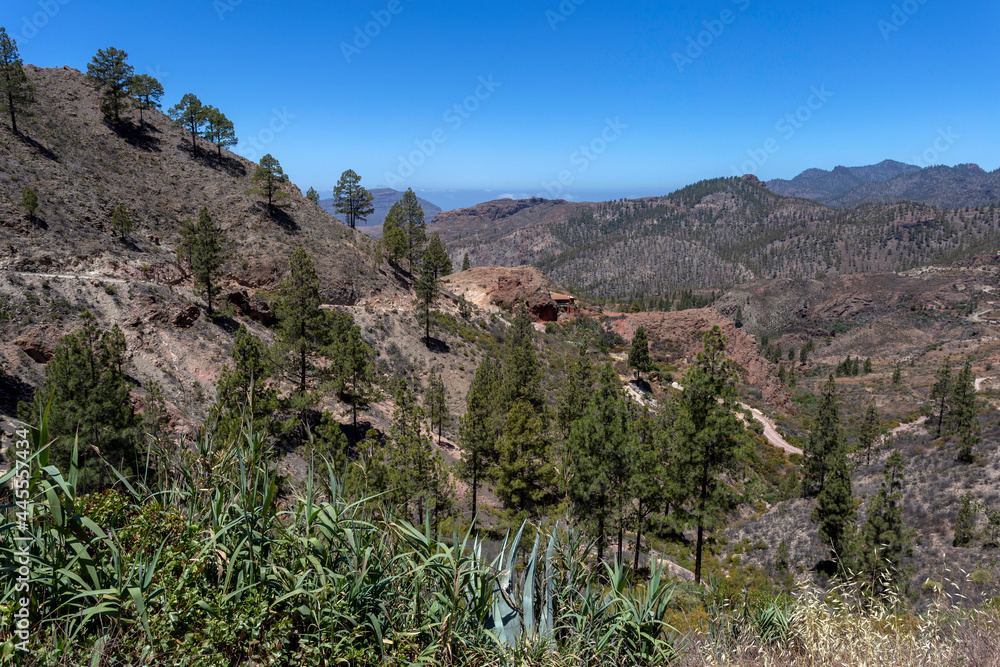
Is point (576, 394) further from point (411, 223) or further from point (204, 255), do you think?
point (411, 223)

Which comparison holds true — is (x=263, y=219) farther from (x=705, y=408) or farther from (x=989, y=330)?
(x=989, y=330)

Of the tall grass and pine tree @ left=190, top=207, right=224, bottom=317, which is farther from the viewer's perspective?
pine tree @ left=190, top=207, right=224, bottom=317

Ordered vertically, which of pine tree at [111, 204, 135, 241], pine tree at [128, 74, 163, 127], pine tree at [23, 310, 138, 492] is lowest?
pine tree at [23, 310, 138, 492]

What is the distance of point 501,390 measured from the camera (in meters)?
32.6

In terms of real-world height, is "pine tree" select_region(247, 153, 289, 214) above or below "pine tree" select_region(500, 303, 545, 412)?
above

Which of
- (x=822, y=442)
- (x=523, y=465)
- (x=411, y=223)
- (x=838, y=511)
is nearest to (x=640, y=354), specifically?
(x=822, y=442)

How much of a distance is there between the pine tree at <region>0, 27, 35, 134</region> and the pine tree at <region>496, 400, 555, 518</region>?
173ft

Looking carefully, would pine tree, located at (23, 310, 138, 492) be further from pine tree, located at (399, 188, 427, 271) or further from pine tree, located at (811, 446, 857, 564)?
pine tree, located at (399, 188, 427, 271)

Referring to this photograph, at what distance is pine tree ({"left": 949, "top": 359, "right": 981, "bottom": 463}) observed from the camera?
116 ft

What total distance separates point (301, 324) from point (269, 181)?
A: 31112 mm

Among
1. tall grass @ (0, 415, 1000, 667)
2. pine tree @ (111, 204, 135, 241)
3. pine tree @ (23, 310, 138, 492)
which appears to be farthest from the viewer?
pine tree @ (111, 204, 135, 241)

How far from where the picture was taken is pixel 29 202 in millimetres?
33750

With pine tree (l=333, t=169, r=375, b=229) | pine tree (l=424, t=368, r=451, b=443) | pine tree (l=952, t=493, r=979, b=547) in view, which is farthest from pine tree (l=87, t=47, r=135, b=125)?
pine tree (l=952, t=493, r=979, b=547)

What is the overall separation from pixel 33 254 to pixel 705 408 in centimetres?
4197
